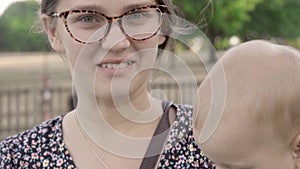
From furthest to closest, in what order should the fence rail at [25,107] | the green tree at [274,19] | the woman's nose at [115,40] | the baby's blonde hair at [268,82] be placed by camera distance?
1. the green tree at [274,19]
2. the fence rail at [25,107]
3. the woman's nose at [115,40]
4. the baby's blonde hair at [268,82]

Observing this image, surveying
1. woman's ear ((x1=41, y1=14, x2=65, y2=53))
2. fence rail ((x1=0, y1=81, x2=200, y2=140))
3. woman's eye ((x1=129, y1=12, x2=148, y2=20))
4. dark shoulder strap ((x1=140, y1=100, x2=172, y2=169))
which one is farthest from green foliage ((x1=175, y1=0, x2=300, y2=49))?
woman's eye ((x1=129, y1=12, x2=148, y2=20))

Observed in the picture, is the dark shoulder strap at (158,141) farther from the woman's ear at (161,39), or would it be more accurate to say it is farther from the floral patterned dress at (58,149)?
the woman's ear at (161,39)

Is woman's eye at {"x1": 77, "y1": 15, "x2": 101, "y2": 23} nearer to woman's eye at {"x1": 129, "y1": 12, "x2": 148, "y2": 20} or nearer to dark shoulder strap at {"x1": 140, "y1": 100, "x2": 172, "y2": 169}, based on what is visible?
woman's eye at {"x1": 129, "y1": 12, "x2": 148, "y2": 20}

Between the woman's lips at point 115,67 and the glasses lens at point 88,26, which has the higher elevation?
the glasses lens at point 88,26

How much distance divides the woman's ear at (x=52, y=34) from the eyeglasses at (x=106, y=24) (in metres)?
0.16

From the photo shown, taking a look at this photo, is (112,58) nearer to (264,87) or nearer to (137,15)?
(137,15)

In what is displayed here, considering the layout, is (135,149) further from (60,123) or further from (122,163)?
(60,123)

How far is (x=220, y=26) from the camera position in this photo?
18094 millimetres

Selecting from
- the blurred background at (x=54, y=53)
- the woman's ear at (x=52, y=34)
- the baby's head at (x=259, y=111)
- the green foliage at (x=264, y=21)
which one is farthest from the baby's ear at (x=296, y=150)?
the green foliage at (x=264, y=21)

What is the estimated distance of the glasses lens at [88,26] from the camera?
6.51 feet

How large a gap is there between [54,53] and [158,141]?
Result: 1.90 m

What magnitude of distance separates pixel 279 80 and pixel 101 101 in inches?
30.8

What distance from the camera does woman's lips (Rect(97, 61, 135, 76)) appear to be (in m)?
1.99

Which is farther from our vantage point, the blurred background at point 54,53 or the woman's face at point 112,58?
the blurred background at point 54,53
